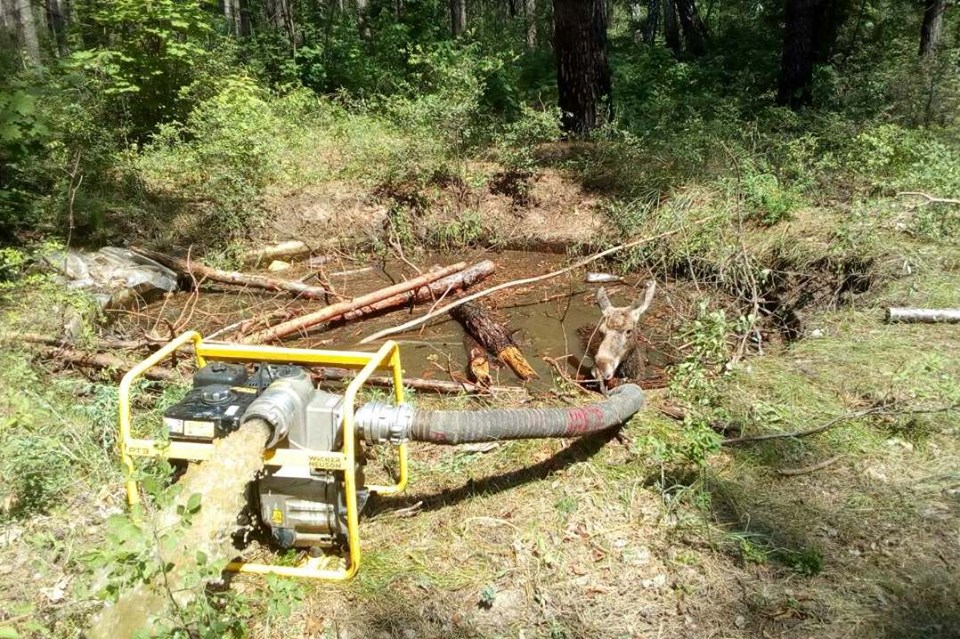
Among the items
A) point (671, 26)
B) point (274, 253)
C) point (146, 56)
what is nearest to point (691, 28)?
point (671, 26)

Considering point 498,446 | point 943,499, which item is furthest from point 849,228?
point 498,446

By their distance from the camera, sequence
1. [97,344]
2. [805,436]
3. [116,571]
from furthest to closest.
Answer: [97,344], [805,436], [116,571]

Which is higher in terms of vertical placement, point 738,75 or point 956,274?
point 738,75

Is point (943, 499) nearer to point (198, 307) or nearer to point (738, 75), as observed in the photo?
point (198, 307)

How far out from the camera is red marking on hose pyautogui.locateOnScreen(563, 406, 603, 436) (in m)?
3.03

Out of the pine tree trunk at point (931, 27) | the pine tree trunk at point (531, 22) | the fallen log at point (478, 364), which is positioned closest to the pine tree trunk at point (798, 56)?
the pine tree trunk at point (931, 27)

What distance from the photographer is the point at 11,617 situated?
2426 mm

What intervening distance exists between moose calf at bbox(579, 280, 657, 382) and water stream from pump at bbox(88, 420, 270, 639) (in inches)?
117

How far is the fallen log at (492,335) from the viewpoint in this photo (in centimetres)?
509

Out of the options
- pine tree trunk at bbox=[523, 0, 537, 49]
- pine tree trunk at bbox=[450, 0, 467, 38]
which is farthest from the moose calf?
pine tree trunk at bbox=[450, 0, 467, 38]

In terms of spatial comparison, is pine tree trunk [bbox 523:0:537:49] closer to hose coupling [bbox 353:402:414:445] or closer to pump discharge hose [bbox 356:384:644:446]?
pump discharge hose [bbox 356:384:644:446]

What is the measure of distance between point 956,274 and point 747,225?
6.22ft

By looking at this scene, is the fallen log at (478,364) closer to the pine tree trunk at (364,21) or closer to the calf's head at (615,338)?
the calf's head at (615,338)

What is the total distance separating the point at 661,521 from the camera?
2941mm
